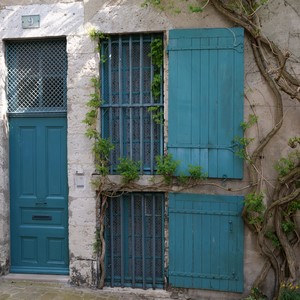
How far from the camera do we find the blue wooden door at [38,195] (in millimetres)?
4883

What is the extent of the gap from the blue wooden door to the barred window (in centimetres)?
73

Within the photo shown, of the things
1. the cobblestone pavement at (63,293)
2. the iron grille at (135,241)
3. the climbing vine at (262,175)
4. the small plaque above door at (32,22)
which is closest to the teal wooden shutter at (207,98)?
the climbing vine at (262,175)

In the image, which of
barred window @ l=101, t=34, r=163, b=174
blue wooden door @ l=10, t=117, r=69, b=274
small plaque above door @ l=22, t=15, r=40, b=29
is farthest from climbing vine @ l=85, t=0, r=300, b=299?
small plaque above door @ l=22, t=15, r=40, b=29

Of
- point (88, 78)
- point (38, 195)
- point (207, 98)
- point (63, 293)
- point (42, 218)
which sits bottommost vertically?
point (63, 293)

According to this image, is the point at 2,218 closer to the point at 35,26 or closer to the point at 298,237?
the point at 35,26

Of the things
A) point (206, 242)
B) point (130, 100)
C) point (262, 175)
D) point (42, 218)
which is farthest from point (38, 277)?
point (262, 175)

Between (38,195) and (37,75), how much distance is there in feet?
5.51

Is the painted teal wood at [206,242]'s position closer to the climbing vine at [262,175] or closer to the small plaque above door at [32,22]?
the climbing vine at [262,175]

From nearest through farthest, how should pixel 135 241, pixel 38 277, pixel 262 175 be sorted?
pixel 262 175 < pixel 135 241 < pixel 38 277

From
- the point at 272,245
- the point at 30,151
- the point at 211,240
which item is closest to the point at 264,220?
the point at 272,245

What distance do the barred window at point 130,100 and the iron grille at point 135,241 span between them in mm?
452

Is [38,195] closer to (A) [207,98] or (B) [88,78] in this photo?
(B) [88,78]

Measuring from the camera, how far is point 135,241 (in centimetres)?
469

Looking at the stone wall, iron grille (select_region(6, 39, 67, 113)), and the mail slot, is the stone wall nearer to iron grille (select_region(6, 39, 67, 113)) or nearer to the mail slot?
iron grille (select_region(6, 39, 67, 113))
